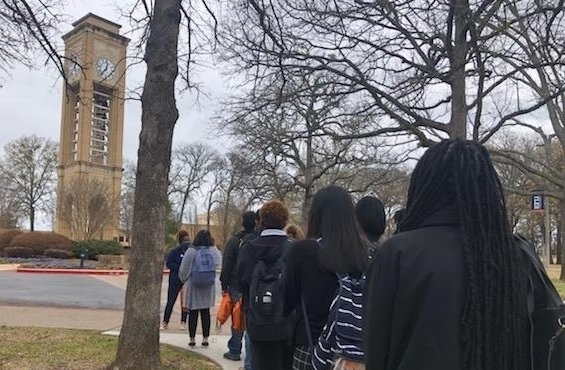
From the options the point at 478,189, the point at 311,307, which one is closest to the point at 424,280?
the point at 478,189

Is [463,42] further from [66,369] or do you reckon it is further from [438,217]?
[438,217]

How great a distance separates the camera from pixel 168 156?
6688 millimetres

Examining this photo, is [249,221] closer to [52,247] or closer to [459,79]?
[459,79]

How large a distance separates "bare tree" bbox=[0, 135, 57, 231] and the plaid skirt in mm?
67411

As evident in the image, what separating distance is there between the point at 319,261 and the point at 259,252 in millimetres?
1126

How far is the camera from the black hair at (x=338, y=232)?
371 cm

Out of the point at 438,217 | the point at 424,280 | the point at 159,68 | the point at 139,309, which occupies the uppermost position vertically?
the point at 159,68

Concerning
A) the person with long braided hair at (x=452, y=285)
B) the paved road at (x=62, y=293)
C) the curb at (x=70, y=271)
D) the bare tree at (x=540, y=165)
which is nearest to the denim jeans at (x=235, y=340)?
the person with long braided hair at (x=452, y=285)

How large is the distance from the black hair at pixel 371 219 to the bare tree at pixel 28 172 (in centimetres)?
6766

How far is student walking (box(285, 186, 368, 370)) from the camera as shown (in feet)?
12.5

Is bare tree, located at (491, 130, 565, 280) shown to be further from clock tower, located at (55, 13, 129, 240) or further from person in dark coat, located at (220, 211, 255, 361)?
clock tower, located at (55, 13, 129, 240)

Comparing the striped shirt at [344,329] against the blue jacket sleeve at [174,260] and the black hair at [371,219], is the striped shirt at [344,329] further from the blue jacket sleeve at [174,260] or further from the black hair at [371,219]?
the blue jacket sleeve at [174,260]

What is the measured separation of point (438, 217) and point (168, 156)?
16.2ft

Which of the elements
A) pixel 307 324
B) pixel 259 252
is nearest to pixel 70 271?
pixel 259 252
